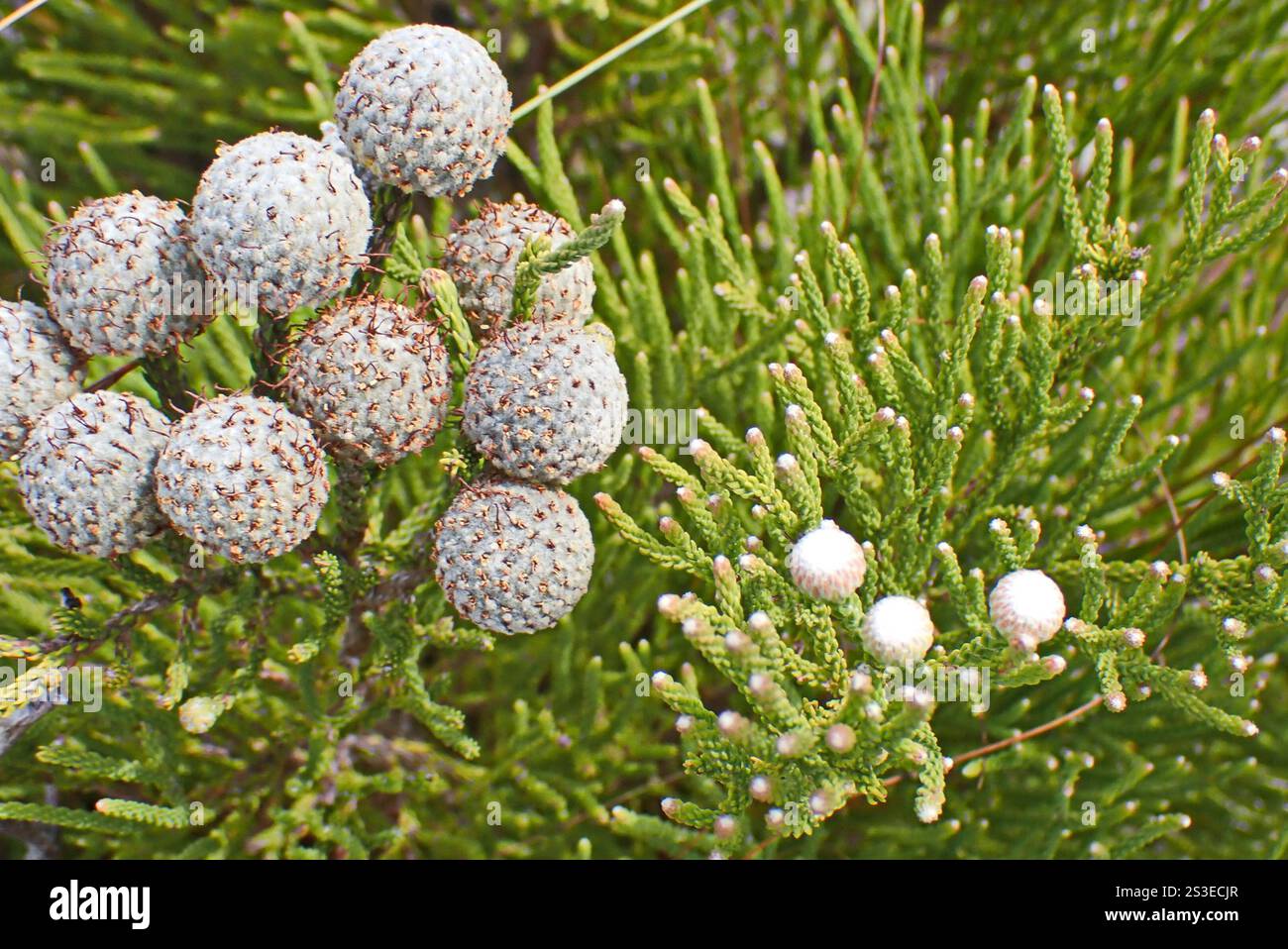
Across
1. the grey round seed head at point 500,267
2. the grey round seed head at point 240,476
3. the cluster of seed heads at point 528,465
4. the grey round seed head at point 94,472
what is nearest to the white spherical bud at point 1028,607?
the cluster of seed heads at point 528,465

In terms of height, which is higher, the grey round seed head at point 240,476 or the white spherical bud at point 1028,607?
the grey round seed head at point 240,476

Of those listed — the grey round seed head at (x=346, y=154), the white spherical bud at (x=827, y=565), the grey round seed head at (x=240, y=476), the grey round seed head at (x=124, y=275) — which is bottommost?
the white spherical bud at (x=827, y=565)

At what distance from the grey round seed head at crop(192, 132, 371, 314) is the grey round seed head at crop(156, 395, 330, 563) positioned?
0.32 ft

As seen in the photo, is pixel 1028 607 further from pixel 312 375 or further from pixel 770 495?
pixel 312 375

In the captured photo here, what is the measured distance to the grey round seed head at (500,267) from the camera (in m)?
0.90

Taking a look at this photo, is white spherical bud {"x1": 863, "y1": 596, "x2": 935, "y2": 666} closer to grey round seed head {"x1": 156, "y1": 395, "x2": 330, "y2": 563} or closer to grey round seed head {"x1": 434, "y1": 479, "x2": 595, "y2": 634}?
grey round seed head {"x1": 434, "y1": 479, "x2": 595, "y2": 634}

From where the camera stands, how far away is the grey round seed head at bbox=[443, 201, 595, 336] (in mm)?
896

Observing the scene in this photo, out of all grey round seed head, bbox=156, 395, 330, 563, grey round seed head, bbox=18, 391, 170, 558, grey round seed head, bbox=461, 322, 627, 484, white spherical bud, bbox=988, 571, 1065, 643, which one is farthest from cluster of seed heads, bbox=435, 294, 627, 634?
white spherical bud, bbox=988, 571, 1065, 643

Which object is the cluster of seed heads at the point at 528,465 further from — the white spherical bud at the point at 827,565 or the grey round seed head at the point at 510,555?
the white spherical bud at the point at 827,565

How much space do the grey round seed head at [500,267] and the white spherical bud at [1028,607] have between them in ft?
1.47

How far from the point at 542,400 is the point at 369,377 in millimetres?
138

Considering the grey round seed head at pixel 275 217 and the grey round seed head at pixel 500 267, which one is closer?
the grey round seed head at pixel 275 217

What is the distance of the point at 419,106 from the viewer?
0.81m

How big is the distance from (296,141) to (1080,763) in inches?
43.0
